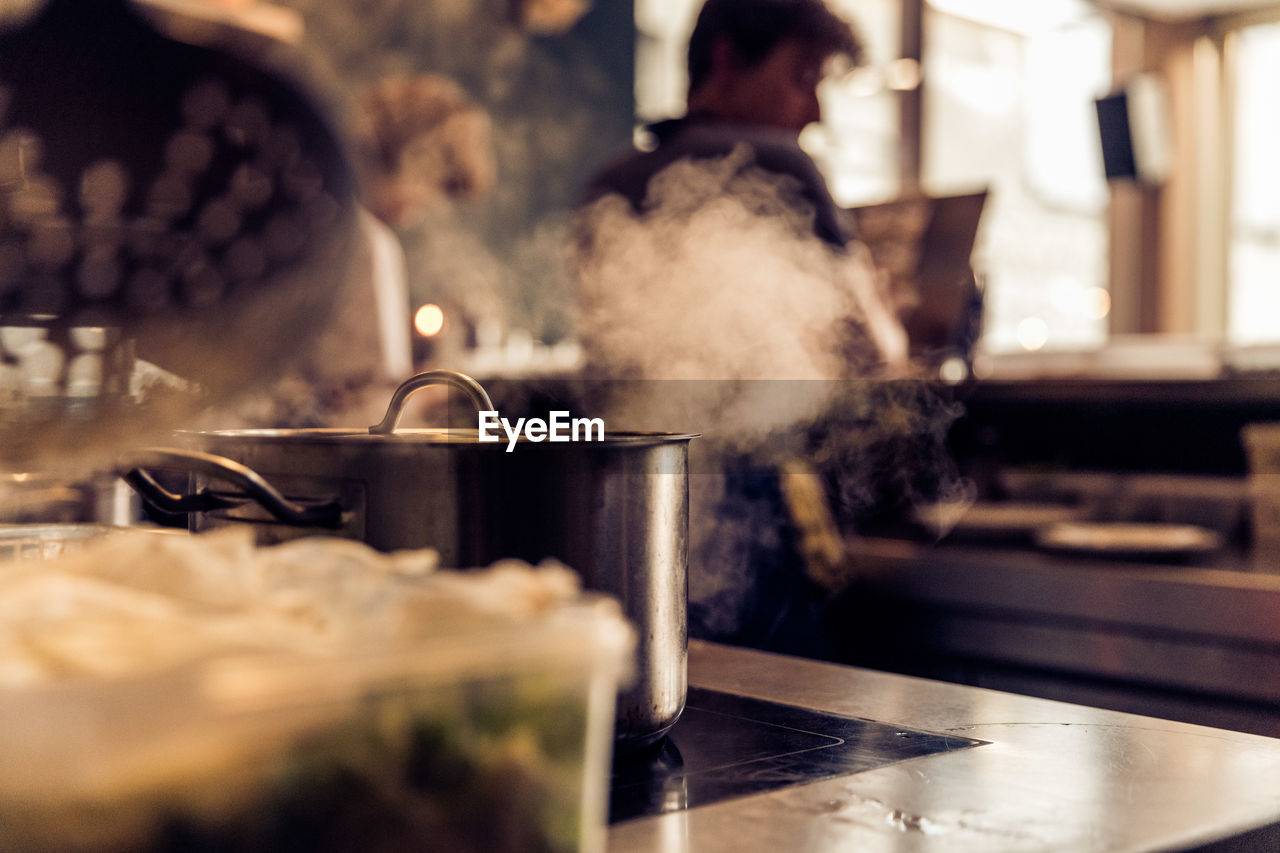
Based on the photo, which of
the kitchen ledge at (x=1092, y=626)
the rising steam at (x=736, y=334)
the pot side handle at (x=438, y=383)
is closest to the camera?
the pot side handle at (x=438, y=383)

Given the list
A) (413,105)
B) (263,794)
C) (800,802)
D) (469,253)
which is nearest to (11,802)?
(263,794)

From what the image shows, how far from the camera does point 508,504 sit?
2.22ft

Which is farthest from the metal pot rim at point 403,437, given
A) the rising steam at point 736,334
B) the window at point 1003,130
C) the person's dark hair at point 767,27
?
the window at point 1003,130

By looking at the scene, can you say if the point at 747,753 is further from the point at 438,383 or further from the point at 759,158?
the point at 759,158

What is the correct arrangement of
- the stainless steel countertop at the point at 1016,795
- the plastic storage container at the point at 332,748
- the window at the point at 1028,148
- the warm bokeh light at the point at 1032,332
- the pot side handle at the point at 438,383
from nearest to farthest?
the plastic storage container at the point at 332,748, the stainless steel countertop at the point at 1016,795, the pot side handle at the point at 438,383, the window at the point at 1028,148, the warm bokeh light at the point at 1032,332

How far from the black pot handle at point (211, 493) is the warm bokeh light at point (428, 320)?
11.4 feet

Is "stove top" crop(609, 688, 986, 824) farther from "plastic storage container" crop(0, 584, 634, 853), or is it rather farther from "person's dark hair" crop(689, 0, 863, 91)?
"person's dark hair" crop(689, 0, 863, 91)

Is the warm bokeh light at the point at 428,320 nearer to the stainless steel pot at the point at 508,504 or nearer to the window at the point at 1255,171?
the stainless steel pot at the point at 508,504

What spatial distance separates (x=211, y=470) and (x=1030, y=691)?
198 cm

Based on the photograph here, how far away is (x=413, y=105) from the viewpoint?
345 centimetres

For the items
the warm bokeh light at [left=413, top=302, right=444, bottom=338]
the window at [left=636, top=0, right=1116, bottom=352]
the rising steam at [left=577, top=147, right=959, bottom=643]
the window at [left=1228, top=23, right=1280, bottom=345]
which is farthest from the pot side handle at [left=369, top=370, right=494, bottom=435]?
the window at [left=1228, top=23, right=1280, bottom=345]

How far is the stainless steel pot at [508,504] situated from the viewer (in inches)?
26.5

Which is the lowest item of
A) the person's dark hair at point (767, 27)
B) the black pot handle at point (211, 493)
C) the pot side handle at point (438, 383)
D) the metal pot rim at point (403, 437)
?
the black pot handle at point (211, 493)

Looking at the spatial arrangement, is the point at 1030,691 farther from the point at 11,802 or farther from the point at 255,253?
the point at 11,802
